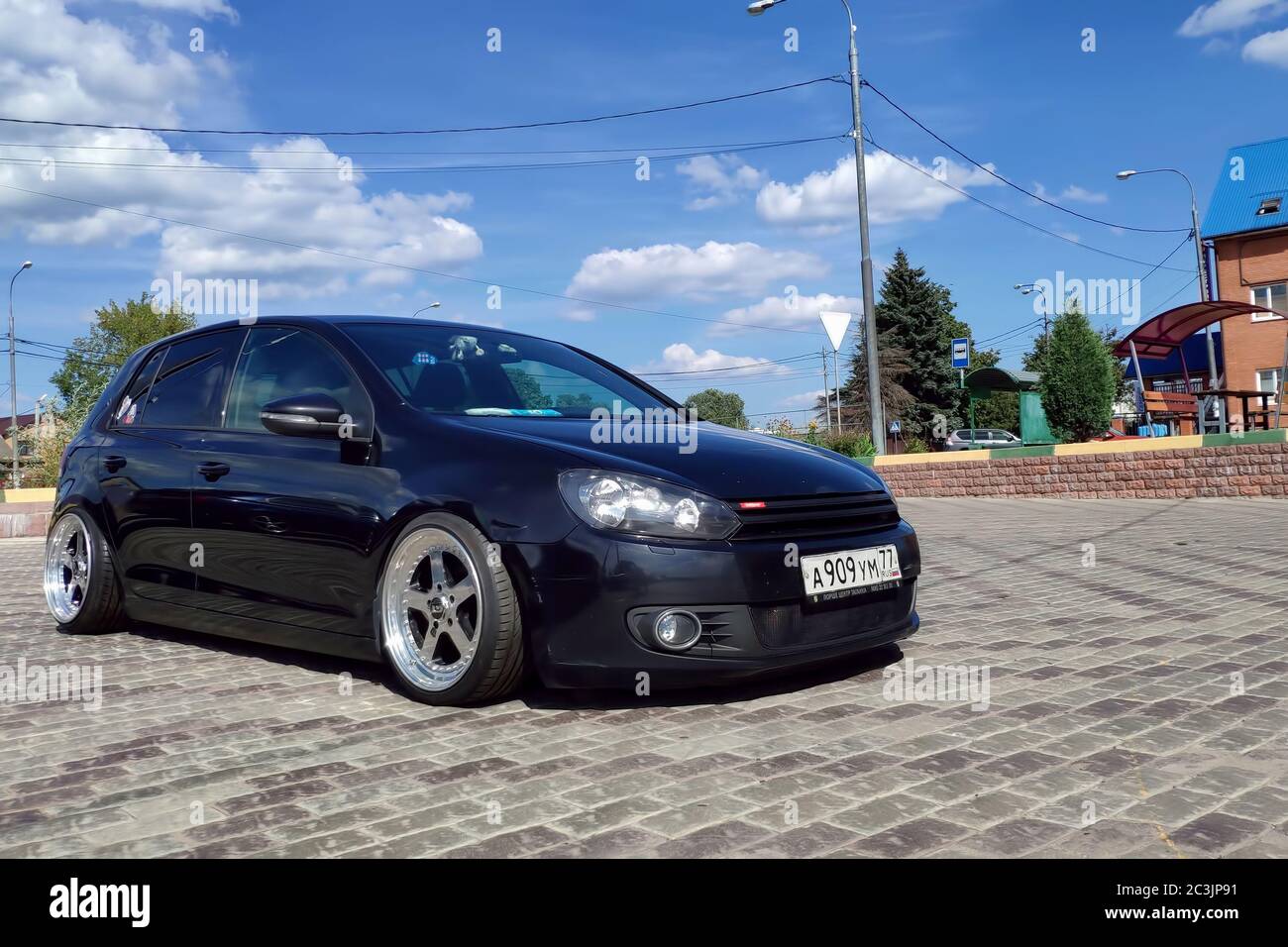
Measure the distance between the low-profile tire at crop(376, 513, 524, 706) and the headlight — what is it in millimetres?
354

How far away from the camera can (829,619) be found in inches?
152

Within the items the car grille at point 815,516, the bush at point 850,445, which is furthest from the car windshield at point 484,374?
the bush at point 850,445

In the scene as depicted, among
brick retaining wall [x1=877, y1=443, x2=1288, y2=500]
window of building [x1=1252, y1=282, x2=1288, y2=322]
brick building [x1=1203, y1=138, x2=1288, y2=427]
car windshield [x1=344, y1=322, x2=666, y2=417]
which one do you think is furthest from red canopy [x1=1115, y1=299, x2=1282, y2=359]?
window of building [x1=1252, y1=282, x2=1288, y2=322]

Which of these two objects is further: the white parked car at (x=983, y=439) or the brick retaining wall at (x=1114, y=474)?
the white parked car at (x=983, y=439)

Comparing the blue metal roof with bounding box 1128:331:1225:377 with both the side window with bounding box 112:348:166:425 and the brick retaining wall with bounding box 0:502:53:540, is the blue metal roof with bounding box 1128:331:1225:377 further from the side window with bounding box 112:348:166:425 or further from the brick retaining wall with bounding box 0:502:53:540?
the side window with bounding box 112:348:166:425

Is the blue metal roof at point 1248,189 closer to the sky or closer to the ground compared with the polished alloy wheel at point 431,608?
closer to the sky

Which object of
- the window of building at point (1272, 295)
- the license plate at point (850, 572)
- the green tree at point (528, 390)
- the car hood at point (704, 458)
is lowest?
the license plate at point (850, 572)

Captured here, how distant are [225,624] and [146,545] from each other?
2.57 feet

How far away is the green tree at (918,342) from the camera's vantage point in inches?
2367

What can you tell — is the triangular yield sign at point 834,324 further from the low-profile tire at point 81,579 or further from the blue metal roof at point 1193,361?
the blue metal roof at point 1193,361

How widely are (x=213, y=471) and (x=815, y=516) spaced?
2.64 metres

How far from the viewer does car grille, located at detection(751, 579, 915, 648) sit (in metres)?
3.65

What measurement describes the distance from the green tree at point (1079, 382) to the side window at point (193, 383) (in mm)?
20520
